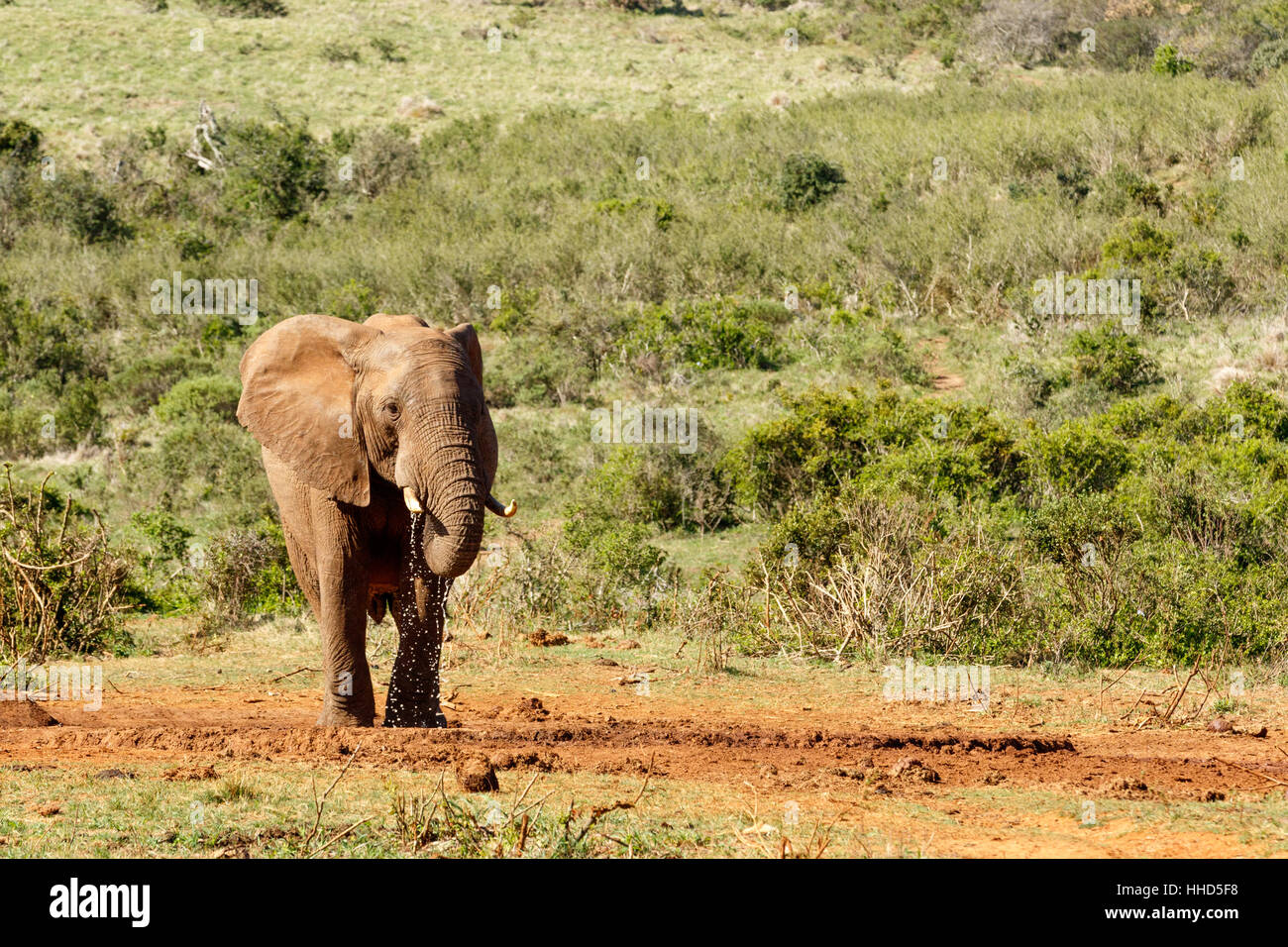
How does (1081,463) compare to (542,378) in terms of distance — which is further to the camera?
(542,378)

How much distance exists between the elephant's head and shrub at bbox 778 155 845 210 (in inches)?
954

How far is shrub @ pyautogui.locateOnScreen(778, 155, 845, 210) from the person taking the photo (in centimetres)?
3098

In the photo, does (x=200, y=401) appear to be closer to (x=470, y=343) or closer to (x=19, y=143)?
(x=470, y=343)

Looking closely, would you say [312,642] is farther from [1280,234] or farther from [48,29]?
[48,29]

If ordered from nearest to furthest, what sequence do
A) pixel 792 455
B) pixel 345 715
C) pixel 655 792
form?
pixel 655 792, pixel 345 715, pixel 792 455

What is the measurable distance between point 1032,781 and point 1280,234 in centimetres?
2003

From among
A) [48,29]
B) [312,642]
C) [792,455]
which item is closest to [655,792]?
[312,642]

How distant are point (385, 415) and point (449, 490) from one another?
589 millimetres

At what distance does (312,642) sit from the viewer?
12.1 m

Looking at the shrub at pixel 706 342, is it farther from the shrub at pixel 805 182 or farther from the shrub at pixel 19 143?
the shrub at pixel 19 143

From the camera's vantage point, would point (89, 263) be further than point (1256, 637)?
Yes

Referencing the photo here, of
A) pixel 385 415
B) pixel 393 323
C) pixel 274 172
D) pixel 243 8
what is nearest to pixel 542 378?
pixel 274 172

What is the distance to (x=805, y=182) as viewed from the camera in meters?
31.2

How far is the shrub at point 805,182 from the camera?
3098cm
